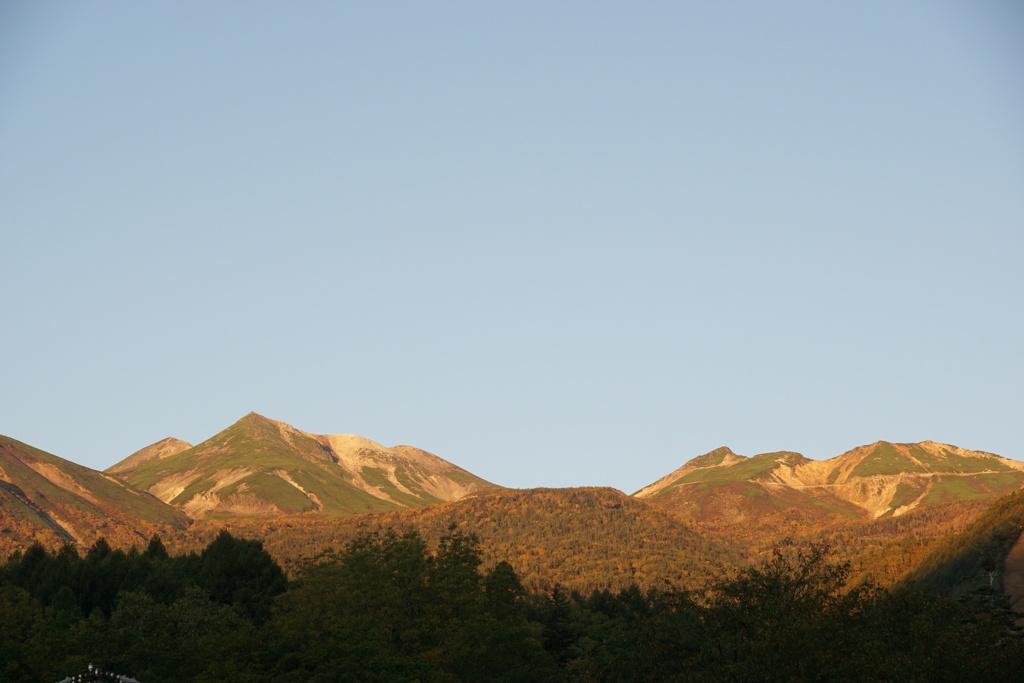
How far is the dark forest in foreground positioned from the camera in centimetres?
6347

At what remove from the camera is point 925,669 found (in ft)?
199

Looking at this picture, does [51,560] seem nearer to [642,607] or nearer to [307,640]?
[307,640]

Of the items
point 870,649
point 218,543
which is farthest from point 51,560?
point 870,649

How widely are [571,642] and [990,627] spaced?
80654mm

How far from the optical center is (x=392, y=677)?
81188 mm

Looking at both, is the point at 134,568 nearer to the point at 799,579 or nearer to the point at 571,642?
the point at 571,642

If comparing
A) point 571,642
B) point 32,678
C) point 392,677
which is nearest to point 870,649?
point 392,677

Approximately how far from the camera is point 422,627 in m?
100

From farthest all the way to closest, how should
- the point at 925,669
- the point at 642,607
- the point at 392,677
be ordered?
the point at 642,607 < the point at 392,677 < the point at 925,669

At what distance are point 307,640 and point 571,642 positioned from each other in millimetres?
56052

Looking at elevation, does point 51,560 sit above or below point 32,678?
above

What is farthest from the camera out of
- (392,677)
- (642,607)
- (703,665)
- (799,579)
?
(642,607)

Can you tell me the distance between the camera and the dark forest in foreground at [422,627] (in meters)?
63.5

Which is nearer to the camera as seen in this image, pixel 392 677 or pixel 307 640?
pixel 392 677
